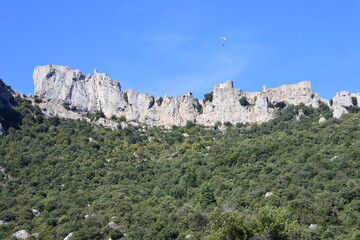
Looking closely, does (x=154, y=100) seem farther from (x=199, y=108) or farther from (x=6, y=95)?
(x=6, y=95)

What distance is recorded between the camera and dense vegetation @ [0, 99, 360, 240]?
4517 centimetres

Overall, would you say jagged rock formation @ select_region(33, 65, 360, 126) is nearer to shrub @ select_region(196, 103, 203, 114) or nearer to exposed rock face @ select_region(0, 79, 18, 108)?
shrub @ select_region(196, 103, 203, 114)

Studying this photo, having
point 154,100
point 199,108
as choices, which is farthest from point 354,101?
point 154,100

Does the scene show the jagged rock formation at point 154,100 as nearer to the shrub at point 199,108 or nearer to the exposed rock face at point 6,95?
the shrub at point 199,108

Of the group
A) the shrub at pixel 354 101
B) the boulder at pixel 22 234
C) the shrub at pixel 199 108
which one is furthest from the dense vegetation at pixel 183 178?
the shrub at pixel 354 101

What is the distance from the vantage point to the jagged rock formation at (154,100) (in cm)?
8756

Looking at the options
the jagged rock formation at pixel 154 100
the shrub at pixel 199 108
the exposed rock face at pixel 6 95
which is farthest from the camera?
the shrub at pixel 199 108

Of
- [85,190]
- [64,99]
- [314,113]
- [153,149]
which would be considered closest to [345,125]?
[314,113]

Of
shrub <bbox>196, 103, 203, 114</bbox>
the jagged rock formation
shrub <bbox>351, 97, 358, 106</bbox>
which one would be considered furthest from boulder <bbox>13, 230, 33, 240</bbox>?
shrub <bbox>351, 97, 358, 106</bbox>

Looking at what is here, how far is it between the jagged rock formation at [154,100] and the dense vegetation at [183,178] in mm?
3027

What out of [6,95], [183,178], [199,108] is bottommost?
[183,178]

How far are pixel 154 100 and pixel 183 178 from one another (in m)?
31.7

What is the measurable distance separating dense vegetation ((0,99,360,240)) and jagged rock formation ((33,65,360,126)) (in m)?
3.03

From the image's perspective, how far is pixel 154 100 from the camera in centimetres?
9356
